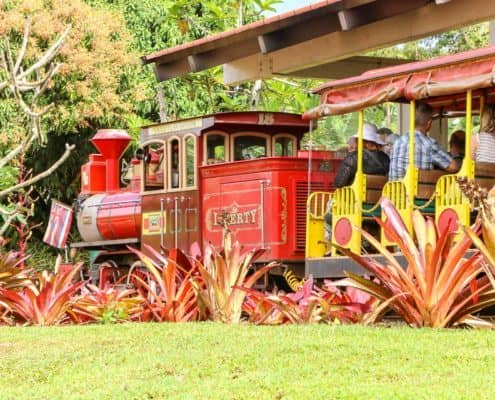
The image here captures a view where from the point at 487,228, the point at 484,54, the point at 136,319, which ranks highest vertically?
the point at 484,54

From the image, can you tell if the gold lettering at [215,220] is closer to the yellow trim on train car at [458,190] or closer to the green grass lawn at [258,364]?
the yellow trim on train car at [458,190]

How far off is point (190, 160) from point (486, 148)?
18.7ft

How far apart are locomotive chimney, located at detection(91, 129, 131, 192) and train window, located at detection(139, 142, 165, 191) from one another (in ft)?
9.39

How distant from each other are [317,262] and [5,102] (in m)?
16.6

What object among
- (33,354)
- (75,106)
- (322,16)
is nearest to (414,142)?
(322,16)

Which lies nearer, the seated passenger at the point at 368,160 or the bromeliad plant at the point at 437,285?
the bromeliad plant at the point at 437,285

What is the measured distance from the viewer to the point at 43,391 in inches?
297

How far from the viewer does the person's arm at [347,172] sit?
13766mm

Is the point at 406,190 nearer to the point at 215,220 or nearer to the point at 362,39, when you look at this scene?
the point at 362,39

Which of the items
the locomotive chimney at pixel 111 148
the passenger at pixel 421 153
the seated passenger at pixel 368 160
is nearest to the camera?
the passenger at pixel 421 153

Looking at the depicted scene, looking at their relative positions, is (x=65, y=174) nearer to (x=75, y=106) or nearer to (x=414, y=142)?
(x=75, y=106)

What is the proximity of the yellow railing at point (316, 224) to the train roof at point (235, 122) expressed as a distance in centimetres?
291

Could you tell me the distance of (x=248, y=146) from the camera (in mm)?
17438

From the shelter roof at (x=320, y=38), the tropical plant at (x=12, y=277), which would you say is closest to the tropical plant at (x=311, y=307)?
the tropical plant at (x=12, y=277)
